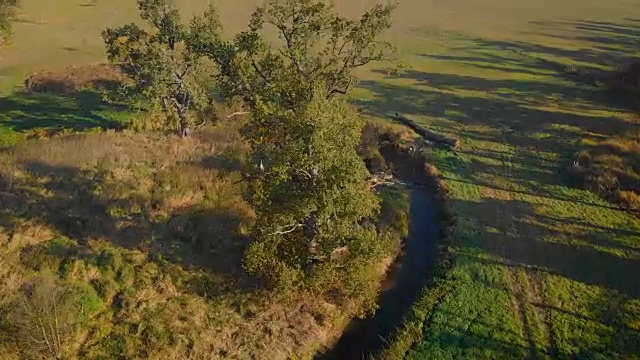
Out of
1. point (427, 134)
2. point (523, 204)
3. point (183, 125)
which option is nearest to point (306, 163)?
point (523, 204)

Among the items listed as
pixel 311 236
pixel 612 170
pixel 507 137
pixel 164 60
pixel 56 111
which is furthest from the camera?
pixel 56 111

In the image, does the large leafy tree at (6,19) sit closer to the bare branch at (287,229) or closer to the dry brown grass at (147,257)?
the dry brown grass at (147,257)

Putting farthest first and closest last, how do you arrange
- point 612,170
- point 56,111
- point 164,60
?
point 56,111, point 612,170, point 164,60

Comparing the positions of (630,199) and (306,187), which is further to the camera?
(630,199)

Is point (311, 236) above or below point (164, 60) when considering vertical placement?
below

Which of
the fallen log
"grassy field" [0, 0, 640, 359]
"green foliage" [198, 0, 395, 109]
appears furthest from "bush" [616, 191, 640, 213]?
"green foliage" [198, 0, 395, 109]

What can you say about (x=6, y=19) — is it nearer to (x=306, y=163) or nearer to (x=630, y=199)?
(x=306, y=163)

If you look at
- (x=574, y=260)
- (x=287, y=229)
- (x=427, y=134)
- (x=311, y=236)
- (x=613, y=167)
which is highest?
(x=613, y=167)
